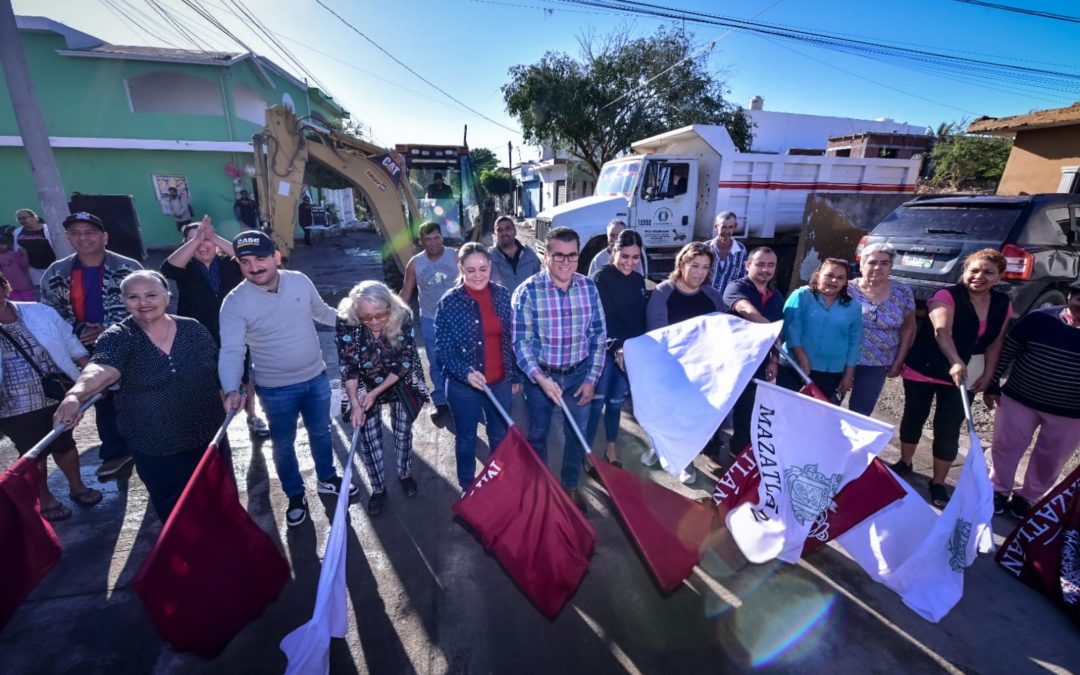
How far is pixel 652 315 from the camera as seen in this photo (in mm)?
3500

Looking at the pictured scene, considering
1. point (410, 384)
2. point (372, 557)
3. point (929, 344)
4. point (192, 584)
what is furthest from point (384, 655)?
point (929, 344)

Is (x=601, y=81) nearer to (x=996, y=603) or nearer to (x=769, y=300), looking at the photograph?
(x=769, y=300)

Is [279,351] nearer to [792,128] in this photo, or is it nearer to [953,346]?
[953,346]

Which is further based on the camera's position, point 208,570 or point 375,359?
point 375,359

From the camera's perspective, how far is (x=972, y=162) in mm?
20219

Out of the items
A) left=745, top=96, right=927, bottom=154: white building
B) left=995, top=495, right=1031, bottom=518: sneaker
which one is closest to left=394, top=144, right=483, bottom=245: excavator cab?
left=995, top=495, right=1031, bottom=518: sneaker

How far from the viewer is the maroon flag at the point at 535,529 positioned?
7.80 feet

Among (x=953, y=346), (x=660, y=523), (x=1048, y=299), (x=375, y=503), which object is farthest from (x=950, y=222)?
(x=375, y=503)

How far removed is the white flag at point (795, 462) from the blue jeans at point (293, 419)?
3.05 metres

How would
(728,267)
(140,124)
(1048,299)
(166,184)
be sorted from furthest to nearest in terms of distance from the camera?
(166,184) < (140,124) < (728,267) < (1048,299)

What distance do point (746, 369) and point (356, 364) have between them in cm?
253

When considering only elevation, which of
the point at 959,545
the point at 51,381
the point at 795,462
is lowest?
the point at 959,545

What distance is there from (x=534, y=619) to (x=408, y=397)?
1698 millimetres

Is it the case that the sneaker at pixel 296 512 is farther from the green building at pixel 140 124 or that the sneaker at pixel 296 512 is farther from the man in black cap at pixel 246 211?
the green building at pixel 140 124
